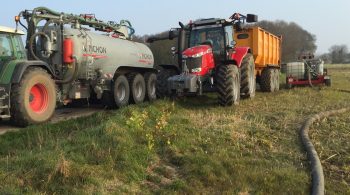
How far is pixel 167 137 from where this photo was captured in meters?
7.40

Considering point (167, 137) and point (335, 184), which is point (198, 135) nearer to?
point (167, 137)

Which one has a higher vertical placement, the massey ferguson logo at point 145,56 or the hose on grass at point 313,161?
the massey ferguson logo at point 145,56

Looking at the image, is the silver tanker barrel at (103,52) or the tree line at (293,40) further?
the tree line at (293,40)

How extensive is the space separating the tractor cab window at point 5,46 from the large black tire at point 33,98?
0.65 metres

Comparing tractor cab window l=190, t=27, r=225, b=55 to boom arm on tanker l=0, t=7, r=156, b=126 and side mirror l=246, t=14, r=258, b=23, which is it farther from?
boom arm on tanker l=0, t=7, r=156, b=126

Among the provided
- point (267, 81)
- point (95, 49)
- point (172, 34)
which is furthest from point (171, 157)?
point (267, 81)

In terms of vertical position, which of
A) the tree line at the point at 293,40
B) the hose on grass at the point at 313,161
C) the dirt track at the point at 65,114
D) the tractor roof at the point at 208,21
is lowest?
the hose on grass at the point at 313,161

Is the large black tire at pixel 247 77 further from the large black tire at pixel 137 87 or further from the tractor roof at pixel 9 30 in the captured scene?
the tractor roof at pixel 9 30

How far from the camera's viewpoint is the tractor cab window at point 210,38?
1295 centimetres

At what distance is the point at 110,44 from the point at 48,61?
214 centimetres

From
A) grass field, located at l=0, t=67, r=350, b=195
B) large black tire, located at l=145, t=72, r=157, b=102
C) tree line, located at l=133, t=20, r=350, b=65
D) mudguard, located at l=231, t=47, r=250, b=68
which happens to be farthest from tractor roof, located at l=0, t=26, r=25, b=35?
tree line, located at l=133, t=20, r=350, b=65

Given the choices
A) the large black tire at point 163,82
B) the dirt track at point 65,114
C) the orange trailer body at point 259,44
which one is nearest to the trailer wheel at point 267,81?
the orange trailer body at point 259,44

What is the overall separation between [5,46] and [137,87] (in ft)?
18.1

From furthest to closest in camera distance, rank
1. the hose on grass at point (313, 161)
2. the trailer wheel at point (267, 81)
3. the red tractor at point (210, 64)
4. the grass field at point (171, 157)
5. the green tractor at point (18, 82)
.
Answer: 1. the trailer wheel at point (267, 81)
2. the red tractor at point (210, 64)
3. the green tractor at point (18, 82)
4. the hose on grass at point (313, 161)
5. the grass field at point (171, 157)
